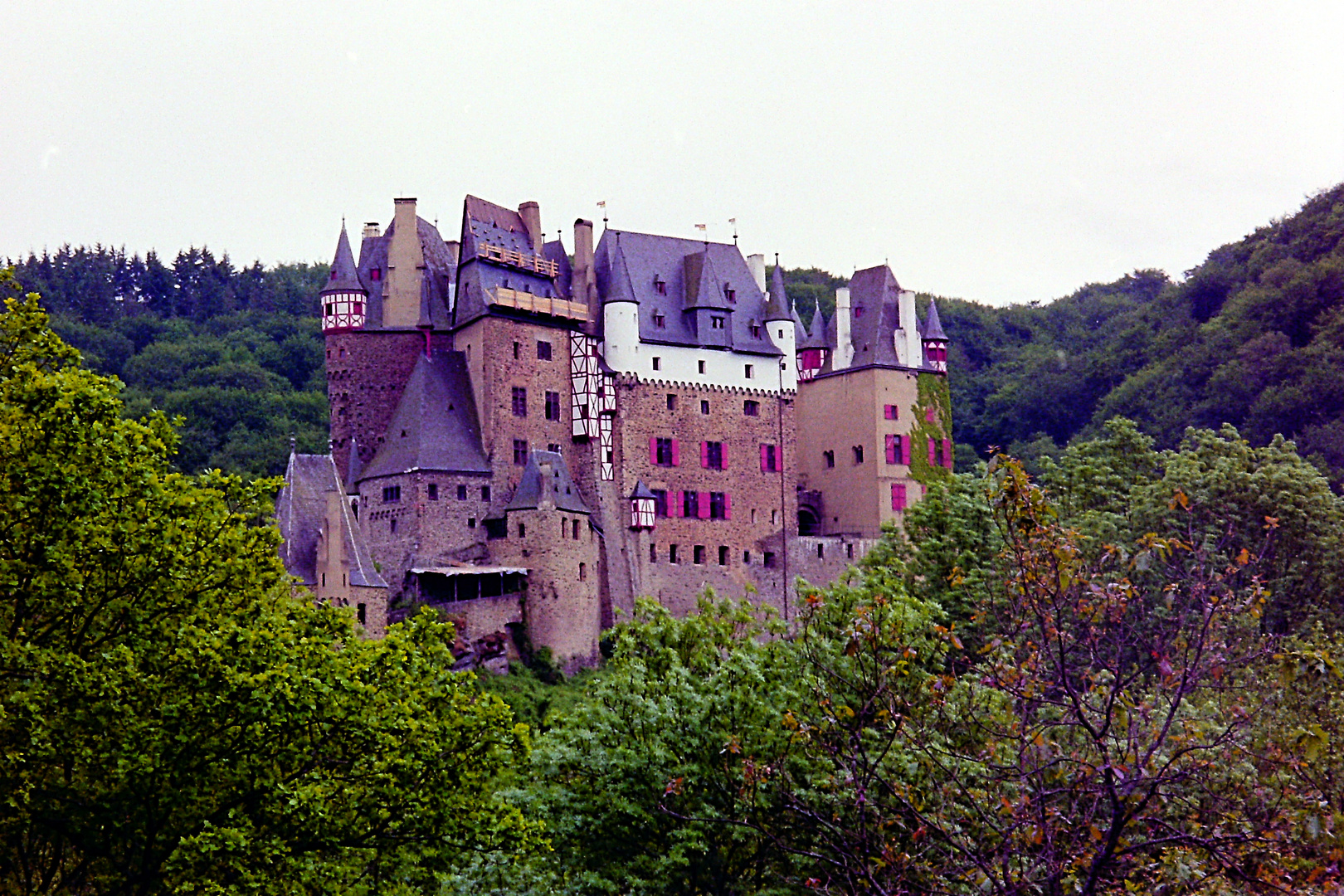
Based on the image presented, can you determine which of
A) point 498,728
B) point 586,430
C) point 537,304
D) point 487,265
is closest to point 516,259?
point 487,265

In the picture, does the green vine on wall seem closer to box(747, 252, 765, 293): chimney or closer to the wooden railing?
box(747, 252, 765, 293): chimney

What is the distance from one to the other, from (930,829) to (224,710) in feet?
29.2

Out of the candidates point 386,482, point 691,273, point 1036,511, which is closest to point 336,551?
point 386,482

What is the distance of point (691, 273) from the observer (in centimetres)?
6644

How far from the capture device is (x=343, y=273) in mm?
60656

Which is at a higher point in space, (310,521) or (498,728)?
(310,521)

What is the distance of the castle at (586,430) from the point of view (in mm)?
56156

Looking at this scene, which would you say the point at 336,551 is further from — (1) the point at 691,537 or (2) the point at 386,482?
(1) the point at 691,537

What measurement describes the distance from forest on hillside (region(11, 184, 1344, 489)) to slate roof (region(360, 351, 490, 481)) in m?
23.9

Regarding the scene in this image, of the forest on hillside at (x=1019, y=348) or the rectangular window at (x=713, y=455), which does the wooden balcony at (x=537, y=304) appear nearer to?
the rectangular window at (x=713, y=455)

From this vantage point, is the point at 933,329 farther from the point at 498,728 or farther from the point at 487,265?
the point at 498,728

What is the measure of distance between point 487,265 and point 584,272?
16.8 feet

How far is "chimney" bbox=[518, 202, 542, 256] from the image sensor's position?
62.3 metres

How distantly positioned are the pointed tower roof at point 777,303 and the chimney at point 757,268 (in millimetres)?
396
